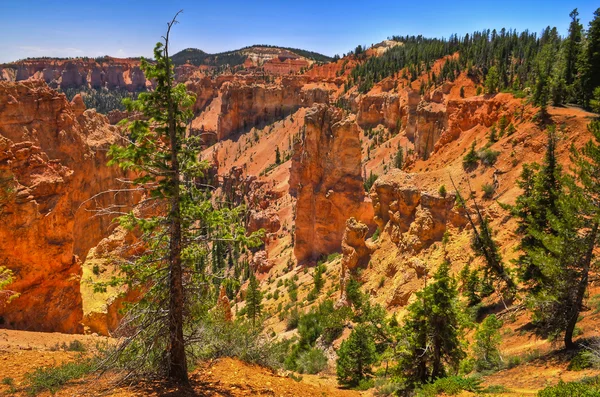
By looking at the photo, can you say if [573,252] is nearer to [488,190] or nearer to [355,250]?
[488,190]

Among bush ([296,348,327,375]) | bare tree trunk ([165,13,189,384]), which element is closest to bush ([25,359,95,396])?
bare tree trunk ([165,13,189,384])

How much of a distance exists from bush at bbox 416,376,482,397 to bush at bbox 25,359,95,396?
8.71m

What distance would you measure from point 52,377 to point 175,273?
4.42 m

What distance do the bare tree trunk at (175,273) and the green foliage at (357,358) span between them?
1008cm

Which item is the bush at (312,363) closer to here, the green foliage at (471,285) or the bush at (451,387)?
the green foliage at (471,285)

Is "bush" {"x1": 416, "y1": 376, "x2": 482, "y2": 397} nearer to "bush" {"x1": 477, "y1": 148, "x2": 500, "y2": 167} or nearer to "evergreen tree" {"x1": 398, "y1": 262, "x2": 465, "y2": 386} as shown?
"evergreen tree" {"x1": 398, "y1": 262, "x2": 465, "y2": 386}

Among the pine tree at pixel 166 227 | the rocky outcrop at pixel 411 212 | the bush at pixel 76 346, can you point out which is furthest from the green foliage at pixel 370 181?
the pine tree at pixel 166 227

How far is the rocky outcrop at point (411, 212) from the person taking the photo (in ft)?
76.9

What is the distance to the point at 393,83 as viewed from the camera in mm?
93875

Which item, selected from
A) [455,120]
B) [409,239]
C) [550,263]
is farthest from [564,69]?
[550,263]

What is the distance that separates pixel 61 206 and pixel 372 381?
1665cm

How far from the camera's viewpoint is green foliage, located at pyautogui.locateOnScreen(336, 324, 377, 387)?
58.0ft

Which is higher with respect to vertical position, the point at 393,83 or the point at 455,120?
the point at 393,83

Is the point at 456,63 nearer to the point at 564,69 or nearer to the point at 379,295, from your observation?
the point at 564,69
